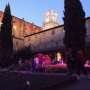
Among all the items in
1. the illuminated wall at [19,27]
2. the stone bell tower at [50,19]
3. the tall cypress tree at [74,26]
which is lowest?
the tall cypress tree at [74,26]

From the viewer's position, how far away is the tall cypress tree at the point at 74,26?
1834cm

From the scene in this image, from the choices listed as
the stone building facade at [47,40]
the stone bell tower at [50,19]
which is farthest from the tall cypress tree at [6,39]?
the stone bell tower at [50,19]

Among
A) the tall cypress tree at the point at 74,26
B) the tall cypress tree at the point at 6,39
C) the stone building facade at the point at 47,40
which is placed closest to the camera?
the tall cypress tree at the point at 74,26

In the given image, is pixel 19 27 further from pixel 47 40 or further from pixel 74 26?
pixel 74 26

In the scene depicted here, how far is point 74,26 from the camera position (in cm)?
1867

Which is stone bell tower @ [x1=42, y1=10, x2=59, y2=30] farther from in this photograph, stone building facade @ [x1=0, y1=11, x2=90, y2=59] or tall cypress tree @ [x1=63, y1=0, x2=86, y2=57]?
tall cypress tree @ [x1=63, y1=0, x2=86, y2=57]

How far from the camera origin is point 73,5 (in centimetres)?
1902

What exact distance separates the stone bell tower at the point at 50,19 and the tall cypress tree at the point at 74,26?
1828 inches

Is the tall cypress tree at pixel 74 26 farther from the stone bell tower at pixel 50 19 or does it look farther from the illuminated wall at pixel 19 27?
the stone bell tower at pixel 50 19

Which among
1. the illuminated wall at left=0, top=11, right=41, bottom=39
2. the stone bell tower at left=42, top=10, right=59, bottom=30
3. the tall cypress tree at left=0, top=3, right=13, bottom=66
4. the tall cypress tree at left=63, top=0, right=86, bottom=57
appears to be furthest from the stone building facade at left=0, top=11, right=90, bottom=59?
the tall cypress tree at left=63, top=0, right=86, bottom=57

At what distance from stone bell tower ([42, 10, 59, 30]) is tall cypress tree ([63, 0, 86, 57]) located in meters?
46.4

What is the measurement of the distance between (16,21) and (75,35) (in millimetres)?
45416

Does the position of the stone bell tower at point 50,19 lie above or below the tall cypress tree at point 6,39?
above

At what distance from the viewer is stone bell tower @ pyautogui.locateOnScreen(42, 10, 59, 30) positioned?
66.1 metres
